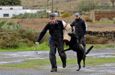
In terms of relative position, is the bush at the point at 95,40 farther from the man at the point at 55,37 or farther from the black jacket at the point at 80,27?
the man at the point at 55,37

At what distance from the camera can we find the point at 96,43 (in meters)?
37.5

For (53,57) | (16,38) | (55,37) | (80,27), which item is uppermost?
(55,37)

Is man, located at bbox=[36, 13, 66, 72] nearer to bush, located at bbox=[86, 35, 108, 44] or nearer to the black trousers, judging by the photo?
the black trousers

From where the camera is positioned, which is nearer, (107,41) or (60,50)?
(60,50)

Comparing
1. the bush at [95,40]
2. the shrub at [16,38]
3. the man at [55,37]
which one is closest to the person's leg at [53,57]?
the man at [55,37]

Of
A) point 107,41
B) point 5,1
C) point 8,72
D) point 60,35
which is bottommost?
point 5,1

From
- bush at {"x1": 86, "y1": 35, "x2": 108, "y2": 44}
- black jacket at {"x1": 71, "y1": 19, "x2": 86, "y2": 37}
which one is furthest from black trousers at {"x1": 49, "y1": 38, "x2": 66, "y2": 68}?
bush at {"x1": 86, "y1": 35, "x2": 108, "y2": 44}

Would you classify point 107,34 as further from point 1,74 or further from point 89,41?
point 1,74

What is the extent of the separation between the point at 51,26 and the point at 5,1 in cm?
10482

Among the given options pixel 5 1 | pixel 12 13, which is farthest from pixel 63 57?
pixel 5 1

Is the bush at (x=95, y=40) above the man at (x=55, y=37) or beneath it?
beneath

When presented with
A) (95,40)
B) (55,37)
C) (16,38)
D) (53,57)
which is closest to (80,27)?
(55,37)

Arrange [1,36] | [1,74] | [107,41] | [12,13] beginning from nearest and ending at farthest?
[1,74] → [1,36] → [107,41] → [12,13]

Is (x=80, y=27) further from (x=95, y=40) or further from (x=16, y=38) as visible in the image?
(x=95, y=40)
